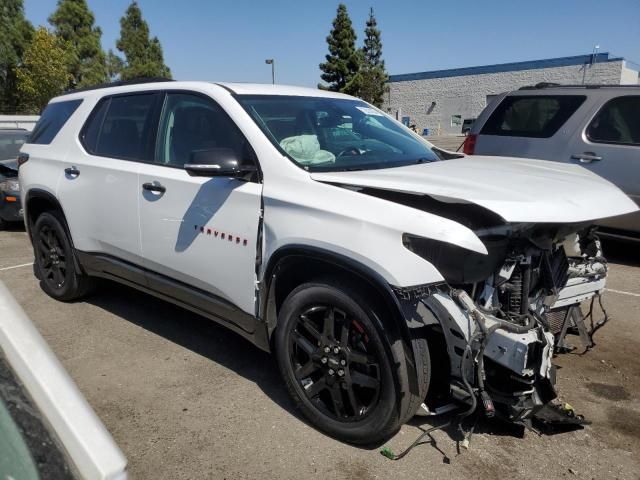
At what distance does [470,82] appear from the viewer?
49.6 meters

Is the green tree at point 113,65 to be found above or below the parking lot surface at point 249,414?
above

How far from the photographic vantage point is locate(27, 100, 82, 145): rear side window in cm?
465

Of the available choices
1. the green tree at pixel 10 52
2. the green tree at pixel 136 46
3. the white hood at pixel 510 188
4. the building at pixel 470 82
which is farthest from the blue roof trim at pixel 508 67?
the white hood at pixel 510 188

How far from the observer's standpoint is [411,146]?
3.79 m

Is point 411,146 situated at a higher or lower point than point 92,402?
higher

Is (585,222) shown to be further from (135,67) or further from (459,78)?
(459,78)

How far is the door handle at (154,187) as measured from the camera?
3.48 meters

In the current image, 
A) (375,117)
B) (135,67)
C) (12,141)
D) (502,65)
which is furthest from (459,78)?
(375,117)

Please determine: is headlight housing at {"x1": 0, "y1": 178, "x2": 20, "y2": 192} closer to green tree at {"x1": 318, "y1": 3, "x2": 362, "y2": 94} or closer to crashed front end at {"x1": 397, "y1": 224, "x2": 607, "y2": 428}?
crashed front end at {"x1": 397, "y1": 224, "x2": 607, "y2": 428}

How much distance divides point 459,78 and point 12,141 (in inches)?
1852

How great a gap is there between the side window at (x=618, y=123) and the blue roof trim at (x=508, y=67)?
42.7 metres

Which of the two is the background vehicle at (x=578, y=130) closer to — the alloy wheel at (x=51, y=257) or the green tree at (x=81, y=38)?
the alloy wheel at (x=51, y=257)

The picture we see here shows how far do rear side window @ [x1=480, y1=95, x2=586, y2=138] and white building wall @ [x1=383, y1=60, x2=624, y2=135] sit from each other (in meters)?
41.3

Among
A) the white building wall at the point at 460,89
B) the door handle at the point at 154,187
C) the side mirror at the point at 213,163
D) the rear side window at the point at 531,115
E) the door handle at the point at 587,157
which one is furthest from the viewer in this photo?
the white building wall at the point at 460,89
